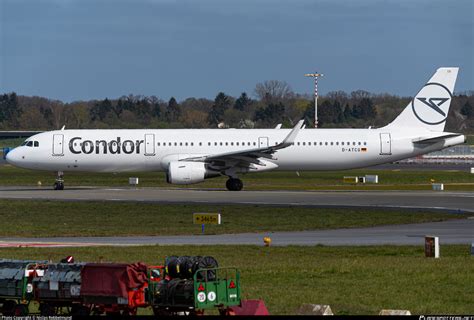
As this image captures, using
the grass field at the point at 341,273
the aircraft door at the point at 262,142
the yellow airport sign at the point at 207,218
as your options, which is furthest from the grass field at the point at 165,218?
the aircraft door at the point at 262,142

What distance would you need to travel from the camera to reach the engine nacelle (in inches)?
2416

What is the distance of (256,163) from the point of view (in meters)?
63.4

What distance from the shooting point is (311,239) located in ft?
119

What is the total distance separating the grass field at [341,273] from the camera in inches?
807

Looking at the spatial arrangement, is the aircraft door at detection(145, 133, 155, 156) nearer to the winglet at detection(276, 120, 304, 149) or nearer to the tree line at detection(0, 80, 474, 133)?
the winglet at detection(276, 120, 304, 149)

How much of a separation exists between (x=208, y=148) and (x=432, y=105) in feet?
48.4

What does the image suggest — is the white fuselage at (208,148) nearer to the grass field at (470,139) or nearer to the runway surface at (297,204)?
the runway surface at (297,204)

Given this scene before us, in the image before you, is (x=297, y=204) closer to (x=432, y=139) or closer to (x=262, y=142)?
(x=262, y=142)

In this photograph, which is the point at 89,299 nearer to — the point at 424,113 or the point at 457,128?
the point at 424,113

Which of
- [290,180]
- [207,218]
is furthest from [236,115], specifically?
[207,218]

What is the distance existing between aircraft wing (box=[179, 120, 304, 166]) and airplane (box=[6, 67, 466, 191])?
14 centimetres

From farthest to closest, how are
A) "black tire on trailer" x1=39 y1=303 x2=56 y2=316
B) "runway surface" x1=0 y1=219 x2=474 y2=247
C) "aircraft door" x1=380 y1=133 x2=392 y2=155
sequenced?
"aircraft door" x1=380 y1=133 x2=392 y2=155 → "runway surface" x1=0 y1=219 x2=474 y2=247 → "black tire on trailer" x1=39 y1=303 x2=56 y2=316

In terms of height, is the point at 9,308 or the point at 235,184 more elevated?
the point at 235,184

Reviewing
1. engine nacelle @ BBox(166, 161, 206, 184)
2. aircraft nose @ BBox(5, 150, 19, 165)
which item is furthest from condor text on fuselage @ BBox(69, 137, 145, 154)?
aircraft nose @ BBox(5, 150, 19, 165)
